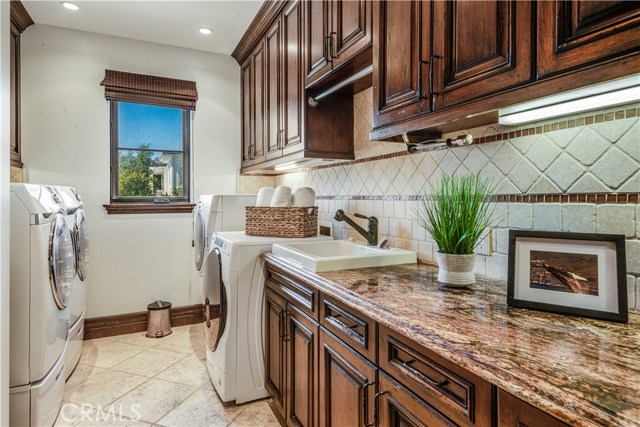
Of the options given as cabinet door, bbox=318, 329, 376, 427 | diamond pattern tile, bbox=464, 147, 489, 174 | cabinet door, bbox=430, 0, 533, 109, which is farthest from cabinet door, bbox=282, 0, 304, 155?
cabinet door, bbox=318, 329, 376, 427

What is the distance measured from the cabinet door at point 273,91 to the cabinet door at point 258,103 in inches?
3.4

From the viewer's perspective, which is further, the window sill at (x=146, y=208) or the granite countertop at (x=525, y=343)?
the window sill at (x=146, y=208)

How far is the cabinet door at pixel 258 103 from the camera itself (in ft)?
9.39

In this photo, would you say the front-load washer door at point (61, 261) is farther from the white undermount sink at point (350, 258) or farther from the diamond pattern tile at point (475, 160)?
the diamond pattern tile at point (475, 160)

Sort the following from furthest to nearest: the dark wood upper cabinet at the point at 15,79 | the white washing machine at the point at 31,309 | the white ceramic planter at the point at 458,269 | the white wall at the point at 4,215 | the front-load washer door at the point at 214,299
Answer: the dark wood upper cabinet at the point at 15,79, the front-load washer door at the point at 214,299, the white washing machine at the point at 31,309, the white wall at the point at 4,215, the white ceramic planter at the point at 458,269

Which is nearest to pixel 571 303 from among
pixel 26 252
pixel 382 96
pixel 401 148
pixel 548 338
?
pixel 548 338

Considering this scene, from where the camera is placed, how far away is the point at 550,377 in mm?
586

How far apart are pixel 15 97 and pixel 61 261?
1.70 meters

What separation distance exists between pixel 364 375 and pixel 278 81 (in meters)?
2.09

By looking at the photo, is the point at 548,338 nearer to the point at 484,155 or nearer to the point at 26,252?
the point at 484,155

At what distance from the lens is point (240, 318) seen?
2049 millimetres

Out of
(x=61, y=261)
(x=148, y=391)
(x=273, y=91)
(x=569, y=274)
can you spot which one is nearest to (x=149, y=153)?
(x=273, y=91)

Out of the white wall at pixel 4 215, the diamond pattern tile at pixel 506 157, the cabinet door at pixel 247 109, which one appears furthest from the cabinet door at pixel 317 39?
the white wall at pixel 4 215

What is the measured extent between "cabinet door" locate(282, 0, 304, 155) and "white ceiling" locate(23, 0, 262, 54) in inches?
19.6
